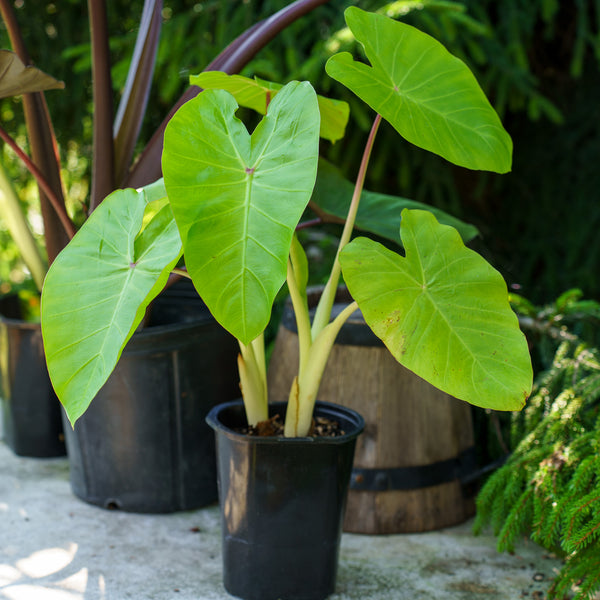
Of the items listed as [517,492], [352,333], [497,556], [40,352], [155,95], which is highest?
[155,95]

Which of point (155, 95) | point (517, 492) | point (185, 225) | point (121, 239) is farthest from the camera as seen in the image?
point (155, 95)

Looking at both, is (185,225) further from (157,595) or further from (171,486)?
(171,486)

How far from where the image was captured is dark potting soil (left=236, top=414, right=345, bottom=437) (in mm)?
1101

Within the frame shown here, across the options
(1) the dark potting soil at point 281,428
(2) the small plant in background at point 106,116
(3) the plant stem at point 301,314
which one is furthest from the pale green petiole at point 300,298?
(2) the small plant in background at point 106,116

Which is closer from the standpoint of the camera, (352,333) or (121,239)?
(121,239)

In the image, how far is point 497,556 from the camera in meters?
1.27

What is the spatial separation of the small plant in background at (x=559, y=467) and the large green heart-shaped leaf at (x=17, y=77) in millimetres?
1065

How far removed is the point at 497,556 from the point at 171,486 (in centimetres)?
66

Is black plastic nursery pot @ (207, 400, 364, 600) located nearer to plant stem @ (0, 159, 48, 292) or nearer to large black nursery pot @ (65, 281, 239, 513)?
large black nursery pot @ (65, 281, 239, 513)

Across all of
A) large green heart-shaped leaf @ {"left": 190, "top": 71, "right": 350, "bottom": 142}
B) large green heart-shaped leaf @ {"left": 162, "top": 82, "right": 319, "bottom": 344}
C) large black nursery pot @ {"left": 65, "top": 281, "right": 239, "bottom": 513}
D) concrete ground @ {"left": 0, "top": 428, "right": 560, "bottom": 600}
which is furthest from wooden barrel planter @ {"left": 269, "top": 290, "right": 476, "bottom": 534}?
large green heart-shaped leaf @ {"left": 162, "top": 82, "right": 319, "bottom": 344}

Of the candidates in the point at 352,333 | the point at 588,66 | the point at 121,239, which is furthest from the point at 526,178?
the point at 121,239

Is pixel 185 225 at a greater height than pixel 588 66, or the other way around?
pixel 588 66

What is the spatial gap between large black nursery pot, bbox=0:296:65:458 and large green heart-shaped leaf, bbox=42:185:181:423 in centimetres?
73

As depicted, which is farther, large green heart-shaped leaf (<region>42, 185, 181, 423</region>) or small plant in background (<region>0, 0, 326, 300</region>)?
small plant in background (<region>0, 0, 326, 300</region>)
